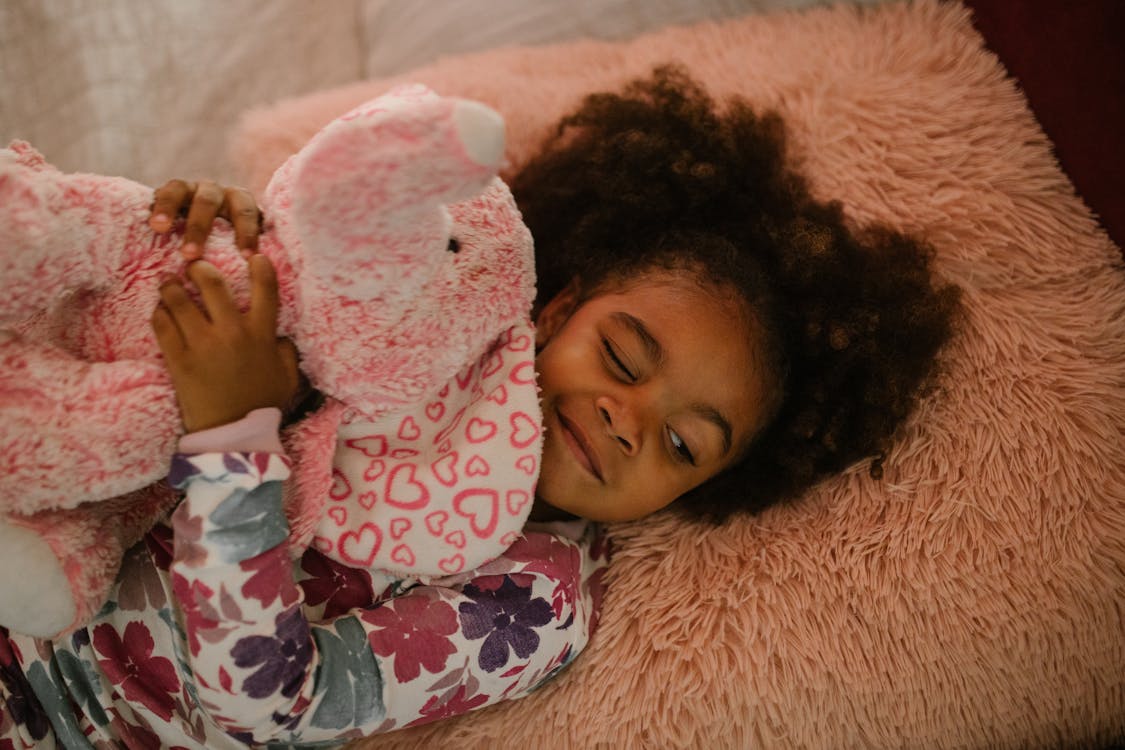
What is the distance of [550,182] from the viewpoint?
109cm

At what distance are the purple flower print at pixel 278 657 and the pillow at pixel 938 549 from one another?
0.80 ft

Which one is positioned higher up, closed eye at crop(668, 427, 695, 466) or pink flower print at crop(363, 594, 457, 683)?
closed eye at crop(668, 427, 695, 466)

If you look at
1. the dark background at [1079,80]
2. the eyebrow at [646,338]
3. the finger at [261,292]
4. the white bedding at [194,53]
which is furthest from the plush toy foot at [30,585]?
the dark background at [1079,80]

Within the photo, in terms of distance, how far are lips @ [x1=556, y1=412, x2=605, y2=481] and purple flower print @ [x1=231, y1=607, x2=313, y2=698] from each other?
32 cm

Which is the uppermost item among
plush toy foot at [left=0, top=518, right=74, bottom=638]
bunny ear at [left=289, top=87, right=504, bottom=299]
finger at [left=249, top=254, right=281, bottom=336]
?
bunny ear at [left=289, top=87, right=504, bottom=299]

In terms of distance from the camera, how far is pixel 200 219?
701 mm

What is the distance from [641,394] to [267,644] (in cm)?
43

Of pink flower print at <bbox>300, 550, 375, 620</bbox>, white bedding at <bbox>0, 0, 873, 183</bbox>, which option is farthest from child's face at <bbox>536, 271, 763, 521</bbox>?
white bedding at <bbox>0, 0, 873, 183</bbox>

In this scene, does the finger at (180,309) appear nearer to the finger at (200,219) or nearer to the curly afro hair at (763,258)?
the finger at (200,219)

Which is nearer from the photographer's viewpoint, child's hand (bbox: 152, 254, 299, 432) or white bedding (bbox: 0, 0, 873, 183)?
child's hand (bbox: 152, 254, 299, 432)

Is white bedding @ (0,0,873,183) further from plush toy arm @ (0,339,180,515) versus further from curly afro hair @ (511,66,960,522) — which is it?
plush toy arm @ (0,339,180,515)

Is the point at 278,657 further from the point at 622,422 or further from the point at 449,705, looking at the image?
the point at 622,422

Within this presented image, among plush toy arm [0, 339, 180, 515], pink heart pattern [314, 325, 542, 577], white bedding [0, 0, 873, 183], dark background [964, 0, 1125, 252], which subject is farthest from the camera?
white bedding [0, 0, 873, 183]

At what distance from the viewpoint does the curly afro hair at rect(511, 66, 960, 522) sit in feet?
3.14
